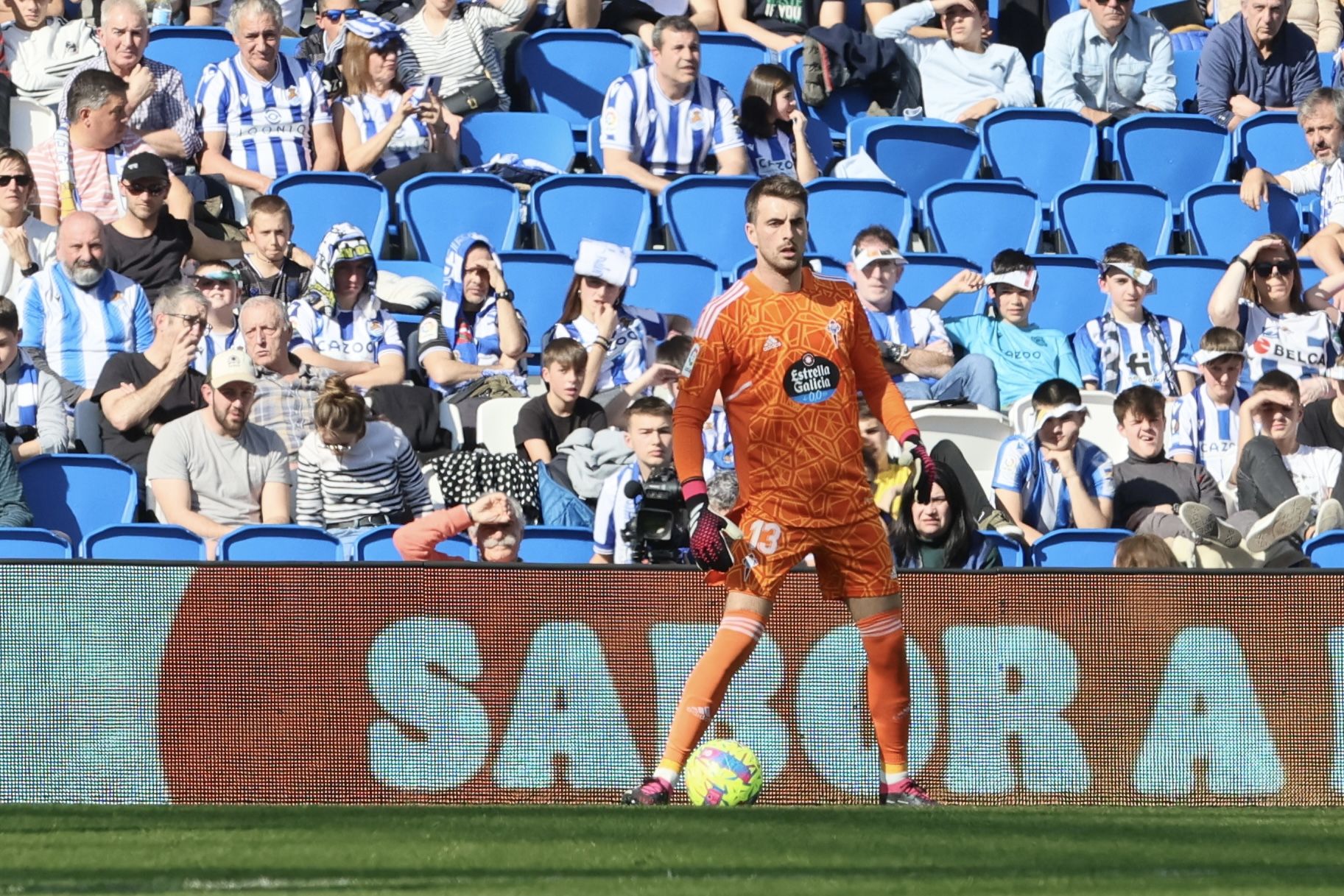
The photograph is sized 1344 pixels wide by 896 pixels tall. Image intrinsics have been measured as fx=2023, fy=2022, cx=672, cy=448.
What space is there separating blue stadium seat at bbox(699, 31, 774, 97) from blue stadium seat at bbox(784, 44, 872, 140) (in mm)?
211

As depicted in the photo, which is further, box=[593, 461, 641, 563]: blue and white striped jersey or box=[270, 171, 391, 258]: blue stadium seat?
box=[270, 171, 391, 258]: blue stadium seat

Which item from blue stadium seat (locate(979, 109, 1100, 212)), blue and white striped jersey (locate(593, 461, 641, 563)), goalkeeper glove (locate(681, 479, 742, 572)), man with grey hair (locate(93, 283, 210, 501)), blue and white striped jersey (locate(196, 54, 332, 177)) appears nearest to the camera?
goalkeeper glove (locate(681, 479, 742, 572))

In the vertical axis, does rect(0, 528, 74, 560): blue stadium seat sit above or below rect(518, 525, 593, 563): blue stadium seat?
above

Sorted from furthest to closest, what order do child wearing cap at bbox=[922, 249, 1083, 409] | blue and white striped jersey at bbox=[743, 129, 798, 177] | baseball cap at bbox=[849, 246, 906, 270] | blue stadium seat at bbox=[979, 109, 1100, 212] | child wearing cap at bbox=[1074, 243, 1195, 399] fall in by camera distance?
blue stadium seat at bbox=[979, 109, 1100, 212], blue and white striped jersey at bbox=[743, 129, 798, 177], child wearing cap at bbox=[1074, 243, 1195, 399], child wearing cap at bbox=[922, 249, 1083, 409], baseball cap at bbox=[849, 246, 906, 270]

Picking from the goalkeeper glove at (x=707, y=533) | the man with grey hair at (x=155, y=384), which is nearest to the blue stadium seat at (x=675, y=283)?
the man with grey hair at (x=155, y=384)

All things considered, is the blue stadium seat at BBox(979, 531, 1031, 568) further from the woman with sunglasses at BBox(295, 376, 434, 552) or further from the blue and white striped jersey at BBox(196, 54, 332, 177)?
the blue and white striped jersey at BBox(196, 54, 332, 177)

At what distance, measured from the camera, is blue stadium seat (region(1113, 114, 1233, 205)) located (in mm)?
13016

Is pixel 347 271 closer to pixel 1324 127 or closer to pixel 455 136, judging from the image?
pixel 455 136

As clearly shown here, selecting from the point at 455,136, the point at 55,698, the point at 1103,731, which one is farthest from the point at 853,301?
the point at 455,136

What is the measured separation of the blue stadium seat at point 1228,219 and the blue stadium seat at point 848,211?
1851 millimetres

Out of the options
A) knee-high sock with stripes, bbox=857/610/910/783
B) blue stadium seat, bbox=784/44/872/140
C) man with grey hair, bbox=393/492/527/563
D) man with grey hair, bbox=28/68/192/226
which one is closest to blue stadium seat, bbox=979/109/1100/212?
blue stadium seat, bbox=784/44/872/140

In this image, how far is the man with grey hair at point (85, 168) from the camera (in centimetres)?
1109

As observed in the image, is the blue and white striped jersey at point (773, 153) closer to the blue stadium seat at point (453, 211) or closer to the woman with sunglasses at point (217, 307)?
the blue stadium seat at point (453, 211)

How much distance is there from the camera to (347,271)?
1056 centimetres
